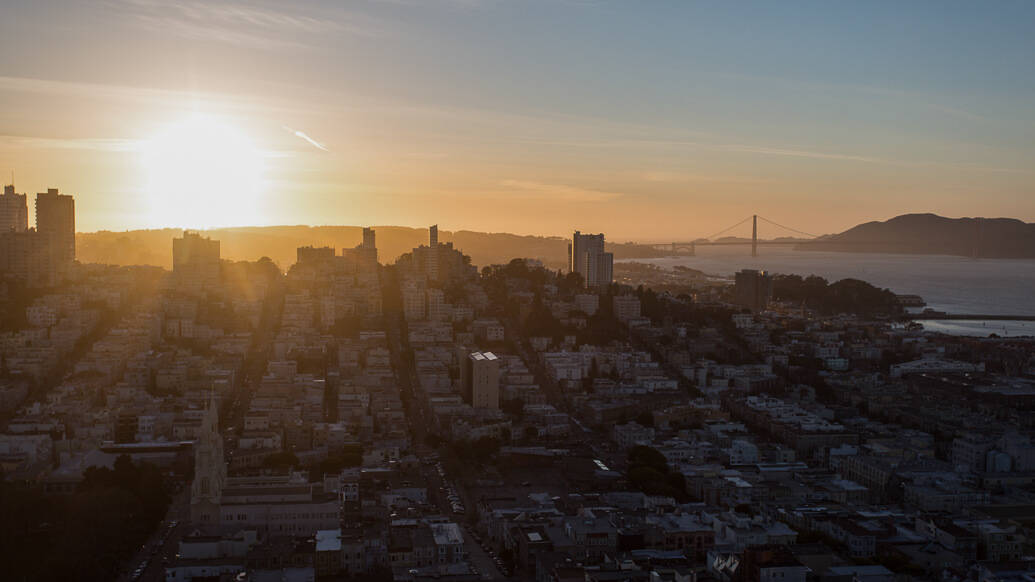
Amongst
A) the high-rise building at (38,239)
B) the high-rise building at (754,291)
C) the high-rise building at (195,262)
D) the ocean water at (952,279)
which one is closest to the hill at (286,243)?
the high-rise building at (195,262)

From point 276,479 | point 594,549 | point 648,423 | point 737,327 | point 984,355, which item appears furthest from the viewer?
point 737,327

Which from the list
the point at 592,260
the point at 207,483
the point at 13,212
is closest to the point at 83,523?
the point at 207,483

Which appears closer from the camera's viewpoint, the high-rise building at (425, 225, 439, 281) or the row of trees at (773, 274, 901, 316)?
the high-rise building at (425, 225, 439, 281)

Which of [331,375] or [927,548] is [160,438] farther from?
[927,548]

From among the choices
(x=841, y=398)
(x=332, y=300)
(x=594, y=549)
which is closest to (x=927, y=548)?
(x=594, y=549)

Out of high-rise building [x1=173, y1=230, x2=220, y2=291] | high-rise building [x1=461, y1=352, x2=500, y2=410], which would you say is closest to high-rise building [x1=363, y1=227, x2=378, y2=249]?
high-rise building [x1=173, y1=230, x2=220, y2=291]

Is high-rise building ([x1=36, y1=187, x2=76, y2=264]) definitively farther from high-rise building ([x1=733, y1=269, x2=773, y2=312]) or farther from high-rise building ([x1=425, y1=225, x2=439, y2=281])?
high-rise building ([x1=733, y1=269, x2=773, y2=312])
